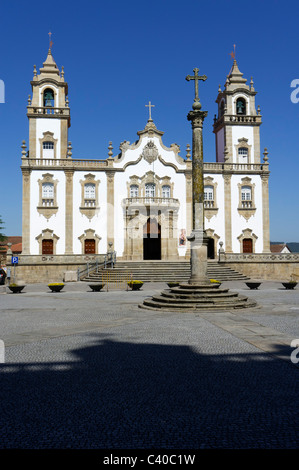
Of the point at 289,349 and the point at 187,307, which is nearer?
the point at 289,349

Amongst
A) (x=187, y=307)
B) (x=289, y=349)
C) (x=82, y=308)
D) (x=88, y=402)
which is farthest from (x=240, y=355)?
(x=82, y=308)

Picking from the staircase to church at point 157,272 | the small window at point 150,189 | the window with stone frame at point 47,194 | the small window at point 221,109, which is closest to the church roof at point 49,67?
the window with stone frame at point 47,194

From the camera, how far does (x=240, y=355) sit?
7.31m

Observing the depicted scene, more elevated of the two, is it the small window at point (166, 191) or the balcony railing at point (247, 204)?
the small window at point (166, 191)

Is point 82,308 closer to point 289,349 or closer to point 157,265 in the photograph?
point 289,349

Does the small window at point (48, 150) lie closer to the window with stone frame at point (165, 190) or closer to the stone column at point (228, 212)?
the window with stone frame at point (165, 190)

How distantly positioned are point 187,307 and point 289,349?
6302mm

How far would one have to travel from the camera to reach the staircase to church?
97.5 feet

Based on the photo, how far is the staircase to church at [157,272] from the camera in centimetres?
2970

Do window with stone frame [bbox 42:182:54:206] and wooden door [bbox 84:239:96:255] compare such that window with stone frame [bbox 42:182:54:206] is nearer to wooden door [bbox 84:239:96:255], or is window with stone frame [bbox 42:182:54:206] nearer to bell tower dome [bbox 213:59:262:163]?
wooden door [bbox 84:239:96:255]

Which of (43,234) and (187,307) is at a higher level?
(43,234)

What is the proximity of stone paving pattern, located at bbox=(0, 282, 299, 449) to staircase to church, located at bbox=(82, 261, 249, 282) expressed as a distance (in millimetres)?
18786

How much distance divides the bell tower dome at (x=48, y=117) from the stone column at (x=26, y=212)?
2.15 meters
